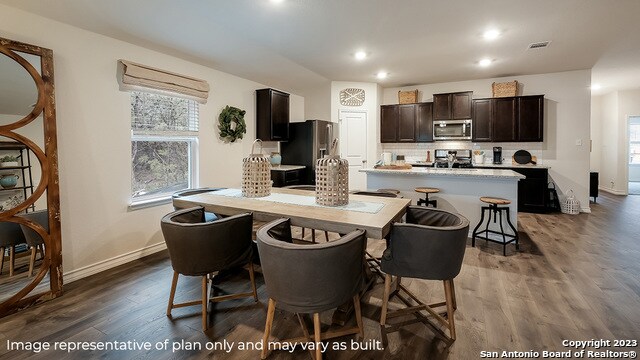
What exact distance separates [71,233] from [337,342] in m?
2.74

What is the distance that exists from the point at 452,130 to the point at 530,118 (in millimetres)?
1319

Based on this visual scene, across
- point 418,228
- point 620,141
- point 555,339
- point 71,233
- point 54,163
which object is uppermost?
point 620,141

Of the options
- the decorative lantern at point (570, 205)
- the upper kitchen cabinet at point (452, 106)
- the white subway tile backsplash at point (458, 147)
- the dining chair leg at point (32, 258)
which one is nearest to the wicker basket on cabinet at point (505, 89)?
the upper kitchen cabinet at point (452, 106)

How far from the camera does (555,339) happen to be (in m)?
1.93

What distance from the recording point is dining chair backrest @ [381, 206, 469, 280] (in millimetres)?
1781

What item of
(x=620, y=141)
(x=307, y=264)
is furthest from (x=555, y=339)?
(x=620, y=141)

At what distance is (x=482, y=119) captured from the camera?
5.87 m

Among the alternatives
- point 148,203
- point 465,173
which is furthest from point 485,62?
point 148,203

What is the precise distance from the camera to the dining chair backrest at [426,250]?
1.78 metres

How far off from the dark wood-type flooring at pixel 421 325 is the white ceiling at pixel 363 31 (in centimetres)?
245

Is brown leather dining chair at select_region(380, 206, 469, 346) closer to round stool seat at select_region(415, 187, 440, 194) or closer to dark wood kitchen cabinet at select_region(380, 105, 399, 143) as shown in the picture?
round stool seat at select_region(415, 187, 440, 194)

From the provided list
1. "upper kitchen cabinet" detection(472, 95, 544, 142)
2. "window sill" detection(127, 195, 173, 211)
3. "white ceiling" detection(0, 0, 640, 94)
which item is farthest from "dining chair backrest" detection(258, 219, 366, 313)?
"upper kitchen cabinet" detection(472, 95, 544, 142)

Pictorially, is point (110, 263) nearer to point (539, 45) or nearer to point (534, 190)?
point (539, 45)

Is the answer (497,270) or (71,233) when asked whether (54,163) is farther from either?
(497,270)
